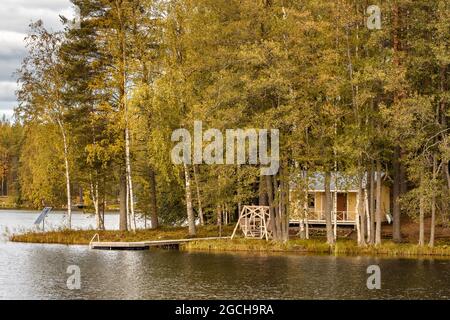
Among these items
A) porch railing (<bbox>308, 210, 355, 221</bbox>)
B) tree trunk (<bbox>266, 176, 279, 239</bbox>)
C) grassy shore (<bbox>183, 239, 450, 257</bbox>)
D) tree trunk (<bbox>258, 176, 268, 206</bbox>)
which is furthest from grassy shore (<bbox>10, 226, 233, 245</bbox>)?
porch railing (<bbox>308, 210, 355, 221</bbox>)

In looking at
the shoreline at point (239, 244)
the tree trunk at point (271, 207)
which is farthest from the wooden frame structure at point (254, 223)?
the shoreline at point (239, 244)

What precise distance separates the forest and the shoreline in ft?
3.14

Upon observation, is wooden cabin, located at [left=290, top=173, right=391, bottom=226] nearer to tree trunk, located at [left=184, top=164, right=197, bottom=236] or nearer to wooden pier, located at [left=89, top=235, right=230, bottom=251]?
tree trunk, located at [left=184, top=164, right=197, bottom=236]

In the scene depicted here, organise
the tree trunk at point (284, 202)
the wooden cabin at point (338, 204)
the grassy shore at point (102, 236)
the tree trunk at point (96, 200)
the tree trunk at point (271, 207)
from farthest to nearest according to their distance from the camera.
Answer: the tree trunk at point (96, 200) → the wooden cabin at point (338, 204) → the grassy shore at point (102, 236) → the tree trunk at point (271, 207) → the tree trunk at point (284, 202)

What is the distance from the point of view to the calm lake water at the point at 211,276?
84.7 feet

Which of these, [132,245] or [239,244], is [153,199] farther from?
[239,244]

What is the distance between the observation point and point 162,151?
4175 cm

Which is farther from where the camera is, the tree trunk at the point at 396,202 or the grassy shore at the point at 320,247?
the tree trunk at the point at 396,202

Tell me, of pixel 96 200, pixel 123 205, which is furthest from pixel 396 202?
pixel 96 200

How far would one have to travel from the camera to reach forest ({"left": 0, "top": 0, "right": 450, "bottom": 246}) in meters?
36.6

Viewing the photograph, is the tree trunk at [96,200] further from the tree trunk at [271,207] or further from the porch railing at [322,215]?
the porch railing at [322,215]

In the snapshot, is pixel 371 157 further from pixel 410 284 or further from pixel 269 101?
pixel 410 284

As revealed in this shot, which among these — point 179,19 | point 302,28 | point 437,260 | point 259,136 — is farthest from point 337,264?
point 179,19

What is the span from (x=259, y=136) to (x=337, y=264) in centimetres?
872
